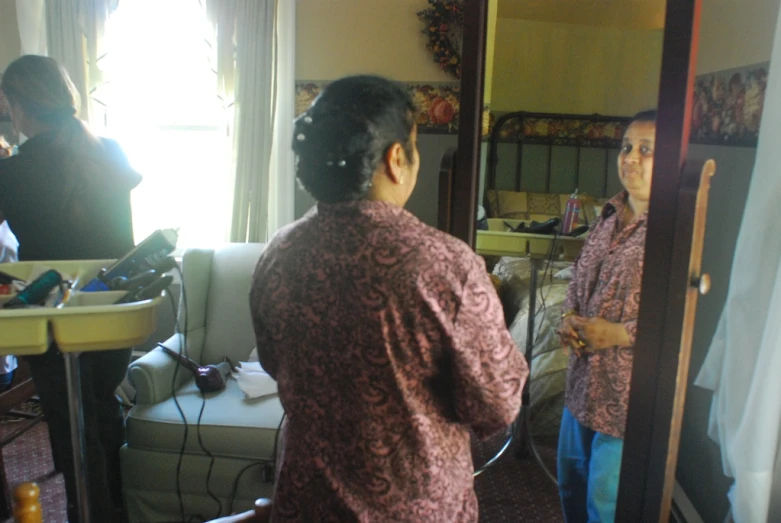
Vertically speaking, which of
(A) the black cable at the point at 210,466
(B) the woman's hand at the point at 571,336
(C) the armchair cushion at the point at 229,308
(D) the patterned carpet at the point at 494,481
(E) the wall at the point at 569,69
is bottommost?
(D) the patterned carpet at the point at 494,481

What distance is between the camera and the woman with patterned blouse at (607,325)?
116 cm

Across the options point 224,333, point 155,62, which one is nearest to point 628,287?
point 224,333

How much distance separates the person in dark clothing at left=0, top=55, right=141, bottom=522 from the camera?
1515 millimetres

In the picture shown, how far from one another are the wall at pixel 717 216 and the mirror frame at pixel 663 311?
0.81 metres

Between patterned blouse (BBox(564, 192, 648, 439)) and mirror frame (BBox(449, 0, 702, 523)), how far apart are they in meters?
0.28

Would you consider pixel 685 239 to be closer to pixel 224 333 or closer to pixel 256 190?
pixel 224 333

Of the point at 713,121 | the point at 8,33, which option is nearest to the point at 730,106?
the point at 713,121

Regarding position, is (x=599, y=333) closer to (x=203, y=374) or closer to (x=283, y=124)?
(x=203, y=374)

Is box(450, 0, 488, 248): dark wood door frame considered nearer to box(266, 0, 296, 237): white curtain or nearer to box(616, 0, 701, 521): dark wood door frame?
box(616, 0, 701, 521): dark wood door frame

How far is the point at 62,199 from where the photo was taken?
157cm

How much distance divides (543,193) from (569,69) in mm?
389

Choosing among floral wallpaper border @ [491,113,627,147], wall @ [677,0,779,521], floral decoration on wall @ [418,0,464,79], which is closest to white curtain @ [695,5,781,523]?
wall @ [677,0,779,521]

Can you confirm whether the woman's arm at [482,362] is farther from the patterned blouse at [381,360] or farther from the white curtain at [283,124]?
the white curtain at [283,124]

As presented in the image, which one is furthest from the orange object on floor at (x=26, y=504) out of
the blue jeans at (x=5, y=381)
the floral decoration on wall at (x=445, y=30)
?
the floral decoration on wall at (x=445, y=30)
